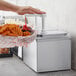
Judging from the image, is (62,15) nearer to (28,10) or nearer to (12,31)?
(12,31)

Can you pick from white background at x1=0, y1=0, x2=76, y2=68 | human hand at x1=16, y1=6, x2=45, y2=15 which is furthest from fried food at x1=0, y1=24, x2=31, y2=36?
white background at x1=0, y1=0, x2=76, y2=68

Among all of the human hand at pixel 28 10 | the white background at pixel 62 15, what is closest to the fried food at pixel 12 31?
the human hand at pixel 28 10

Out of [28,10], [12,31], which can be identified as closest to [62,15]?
[12,31]

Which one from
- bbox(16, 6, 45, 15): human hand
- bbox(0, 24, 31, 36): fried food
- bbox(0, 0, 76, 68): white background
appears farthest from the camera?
bbox(0, 0, 76, 68): white background

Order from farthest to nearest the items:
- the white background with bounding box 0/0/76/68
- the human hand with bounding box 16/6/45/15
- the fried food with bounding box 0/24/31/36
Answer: the white background with bounding box 0/0/76/68
the fried food with bounding box 0/24/31/36
the human hand with bounding box 16/6/45/15

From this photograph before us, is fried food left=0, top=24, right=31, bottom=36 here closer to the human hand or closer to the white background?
the human hand

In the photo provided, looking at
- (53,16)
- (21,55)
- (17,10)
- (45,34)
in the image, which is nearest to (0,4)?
(17,10)

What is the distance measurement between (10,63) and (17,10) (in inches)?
91.3

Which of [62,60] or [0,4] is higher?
[0,4]

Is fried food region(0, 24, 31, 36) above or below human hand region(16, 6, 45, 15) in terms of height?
below

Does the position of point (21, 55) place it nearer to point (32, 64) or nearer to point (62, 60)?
point (32, 64)

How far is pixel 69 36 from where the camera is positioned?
2.98 meters

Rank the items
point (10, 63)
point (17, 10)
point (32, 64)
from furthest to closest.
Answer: point (10, 63) → point (32, 64) → point (17, 10)

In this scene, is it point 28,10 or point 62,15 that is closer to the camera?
point 28,10
